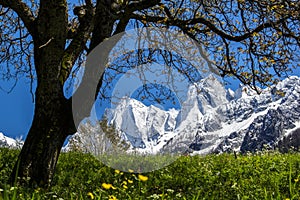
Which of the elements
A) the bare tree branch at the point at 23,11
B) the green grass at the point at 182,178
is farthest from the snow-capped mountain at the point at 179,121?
the bare tree branch at the point at 23,11

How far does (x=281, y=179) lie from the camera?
Result: 6754mm

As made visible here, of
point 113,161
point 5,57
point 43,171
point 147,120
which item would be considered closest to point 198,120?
point 147,120

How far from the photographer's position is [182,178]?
7.43m

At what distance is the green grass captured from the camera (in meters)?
5.98

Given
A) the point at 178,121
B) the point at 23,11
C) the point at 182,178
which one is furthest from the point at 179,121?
the point at 23,11

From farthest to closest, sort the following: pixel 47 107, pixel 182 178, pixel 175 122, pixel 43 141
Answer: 1. pixel 175 122
2. pixel 182 178
3. pixel 47 107
4. pixel 43 141

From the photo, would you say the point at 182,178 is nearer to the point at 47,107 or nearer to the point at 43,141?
the point at 43,141

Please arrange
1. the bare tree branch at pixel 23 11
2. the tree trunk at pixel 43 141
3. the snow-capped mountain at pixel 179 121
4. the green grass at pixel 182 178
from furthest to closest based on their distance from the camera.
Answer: the bare tree branch at pixel 23 11 → the snow-capped mountain at pixel 179 121 → the tree trunk at pixel 43 141 → the green grass at pixel 182 178

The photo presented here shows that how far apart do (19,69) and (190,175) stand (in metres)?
7.70

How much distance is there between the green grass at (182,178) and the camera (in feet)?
19.6

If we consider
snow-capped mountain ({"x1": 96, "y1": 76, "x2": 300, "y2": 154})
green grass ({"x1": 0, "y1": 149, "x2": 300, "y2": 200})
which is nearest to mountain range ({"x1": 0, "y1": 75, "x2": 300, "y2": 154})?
snow-capped mountain ({"x1": 96, "y1": 76, "x2": 300, "y2": 154})

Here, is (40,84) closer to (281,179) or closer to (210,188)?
(210,188)

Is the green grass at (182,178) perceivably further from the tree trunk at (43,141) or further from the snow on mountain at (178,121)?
the snow on mountain at (178,121)

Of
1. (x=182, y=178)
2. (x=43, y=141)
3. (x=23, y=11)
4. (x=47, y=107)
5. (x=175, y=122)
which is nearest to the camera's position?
(x=43, y=141)
